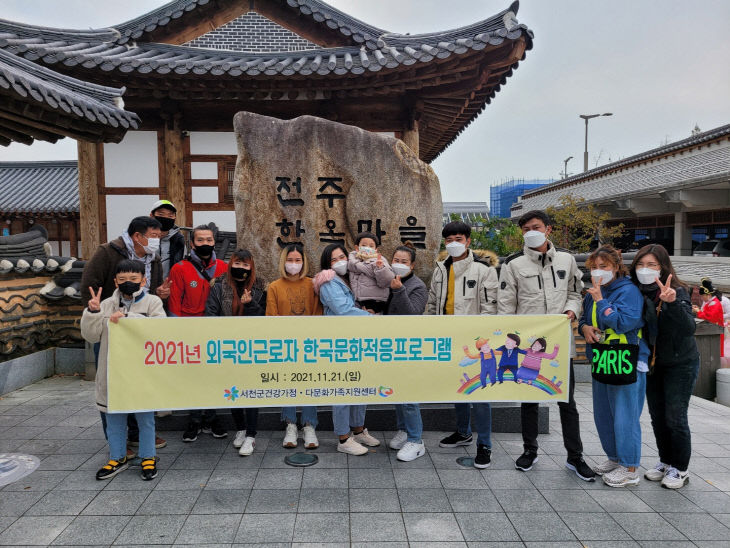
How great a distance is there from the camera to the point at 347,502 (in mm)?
3475

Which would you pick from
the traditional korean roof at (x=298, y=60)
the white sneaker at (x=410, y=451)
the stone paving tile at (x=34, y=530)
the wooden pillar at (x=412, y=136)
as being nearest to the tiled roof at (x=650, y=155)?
the traditional korean roof at (x=298, y=60)

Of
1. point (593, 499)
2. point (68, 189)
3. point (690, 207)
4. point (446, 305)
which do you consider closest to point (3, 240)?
point (446, 305)

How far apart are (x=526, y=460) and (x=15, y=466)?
177 inches

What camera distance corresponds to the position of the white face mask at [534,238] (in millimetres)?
3945

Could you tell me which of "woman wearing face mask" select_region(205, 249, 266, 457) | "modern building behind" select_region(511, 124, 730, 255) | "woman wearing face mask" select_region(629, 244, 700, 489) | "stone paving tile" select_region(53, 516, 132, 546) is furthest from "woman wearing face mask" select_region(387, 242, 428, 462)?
"modern building behind" select_region(511, 124, 730, 255)

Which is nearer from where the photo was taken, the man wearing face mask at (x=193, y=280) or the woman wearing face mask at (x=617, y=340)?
the woman wearing face mask at (x=617, y=340)

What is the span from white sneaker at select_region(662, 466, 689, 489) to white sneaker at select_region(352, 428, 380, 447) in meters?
2.44

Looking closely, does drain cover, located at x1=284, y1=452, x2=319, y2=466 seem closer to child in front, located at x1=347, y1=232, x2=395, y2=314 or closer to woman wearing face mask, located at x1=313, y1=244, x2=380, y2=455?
woman wearing face mask, located at x1=313, y1=244, x2=380, y2=455

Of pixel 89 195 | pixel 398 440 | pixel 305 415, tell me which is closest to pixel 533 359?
pixel 398 440

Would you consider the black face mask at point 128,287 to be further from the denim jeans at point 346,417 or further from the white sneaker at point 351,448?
the white sneaker at point 351,448

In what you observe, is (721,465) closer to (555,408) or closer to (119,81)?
(555,408)

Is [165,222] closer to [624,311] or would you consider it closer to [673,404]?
[624,311]

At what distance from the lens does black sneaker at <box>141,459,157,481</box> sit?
378 centimetres

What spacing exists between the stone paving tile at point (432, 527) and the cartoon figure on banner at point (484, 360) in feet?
3.80
